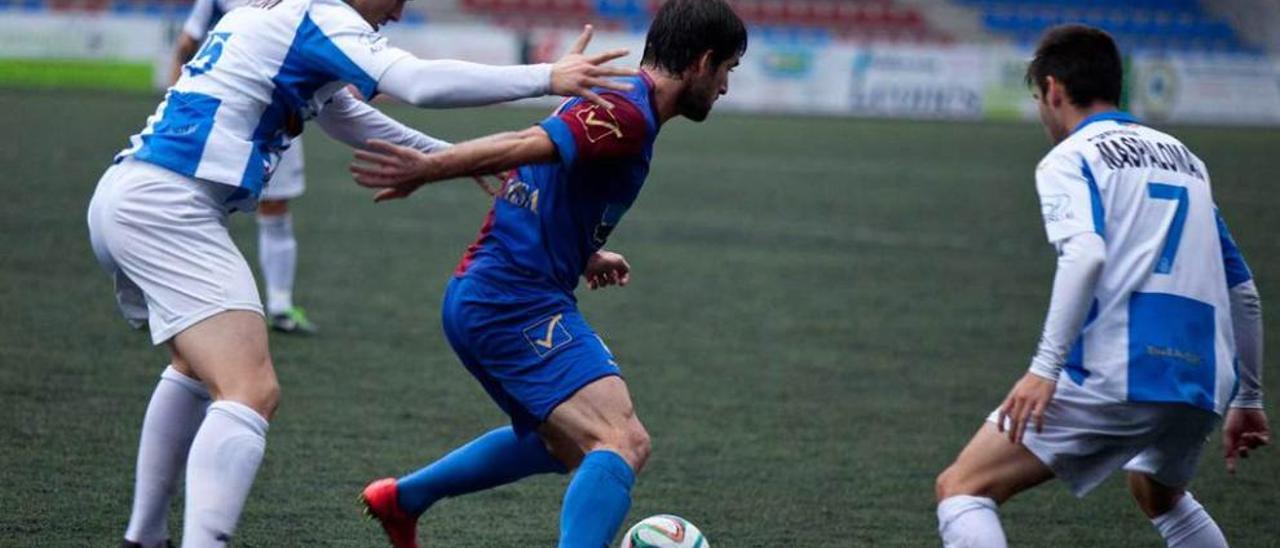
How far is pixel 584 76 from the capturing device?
12.8ft

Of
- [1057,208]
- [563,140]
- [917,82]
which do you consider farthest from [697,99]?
[917,82]

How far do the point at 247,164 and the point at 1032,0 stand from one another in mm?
38752

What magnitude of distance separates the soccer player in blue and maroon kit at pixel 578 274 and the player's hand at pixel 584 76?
69 mm

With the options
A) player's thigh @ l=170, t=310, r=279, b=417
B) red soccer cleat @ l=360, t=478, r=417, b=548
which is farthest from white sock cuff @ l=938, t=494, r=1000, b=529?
player's thigh @ l=170, t=310, r=279, b=417

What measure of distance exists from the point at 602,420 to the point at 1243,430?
5.43 feet

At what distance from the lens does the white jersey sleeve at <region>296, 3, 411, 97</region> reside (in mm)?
3984

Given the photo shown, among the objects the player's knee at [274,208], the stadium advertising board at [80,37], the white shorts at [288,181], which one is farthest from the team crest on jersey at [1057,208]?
the stadium advertising board at [80,37]

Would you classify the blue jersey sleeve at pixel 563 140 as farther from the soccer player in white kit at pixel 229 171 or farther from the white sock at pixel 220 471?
the white sock at pixel 220 471

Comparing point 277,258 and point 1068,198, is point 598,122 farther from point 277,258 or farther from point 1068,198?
point 277,258

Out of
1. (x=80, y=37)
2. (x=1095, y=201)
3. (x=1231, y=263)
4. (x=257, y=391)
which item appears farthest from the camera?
(x=80, y=37)

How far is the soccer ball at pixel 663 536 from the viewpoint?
4527mm

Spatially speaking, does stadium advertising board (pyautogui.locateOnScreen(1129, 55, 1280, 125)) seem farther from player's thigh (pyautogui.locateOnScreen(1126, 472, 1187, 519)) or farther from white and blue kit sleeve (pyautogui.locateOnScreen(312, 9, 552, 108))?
white and blue kit sleeve (pyautogui.locateOnScreen(312, 9, 552, 108))

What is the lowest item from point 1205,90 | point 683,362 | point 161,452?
point 1205,90

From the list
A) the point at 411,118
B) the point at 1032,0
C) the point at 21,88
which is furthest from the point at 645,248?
the point at 1032,0
